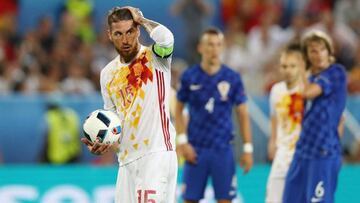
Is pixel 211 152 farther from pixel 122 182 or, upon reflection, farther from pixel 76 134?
pixel 76 134

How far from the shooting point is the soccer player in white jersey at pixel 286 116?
12.2m

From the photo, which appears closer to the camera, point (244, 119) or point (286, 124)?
point (286, 124)

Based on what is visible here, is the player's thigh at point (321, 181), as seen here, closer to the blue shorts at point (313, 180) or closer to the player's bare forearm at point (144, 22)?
the blue shorts at point (313, 180)

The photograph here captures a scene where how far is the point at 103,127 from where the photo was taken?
30.8 ft

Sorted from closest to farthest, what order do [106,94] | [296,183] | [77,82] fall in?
[106,94] → [296,183] → [77,82]

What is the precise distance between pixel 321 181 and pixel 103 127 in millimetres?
2594

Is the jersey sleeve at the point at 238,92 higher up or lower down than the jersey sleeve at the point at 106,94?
higher up

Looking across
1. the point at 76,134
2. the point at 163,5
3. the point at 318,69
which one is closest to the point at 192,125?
the point at 318,69

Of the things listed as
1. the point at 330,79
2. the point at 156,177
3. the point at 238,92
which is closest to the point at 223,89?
the point at 238,92

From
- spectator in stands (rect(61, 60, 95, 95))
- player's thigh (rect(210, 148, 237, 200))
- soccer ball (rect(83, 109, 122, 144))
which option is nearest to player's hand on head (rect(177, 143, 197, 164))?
player's thigh (rect(210, 148, 237, 200))

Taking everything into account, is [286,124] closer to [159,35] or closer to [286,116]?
[286,116]

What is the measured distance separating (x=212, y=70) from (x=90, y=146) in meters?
3.33

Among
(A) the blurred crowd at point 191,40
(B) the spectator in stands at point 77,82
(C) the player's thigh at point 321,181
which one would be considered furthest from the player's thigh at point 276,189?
(B) the spectator in stands at point 77,82

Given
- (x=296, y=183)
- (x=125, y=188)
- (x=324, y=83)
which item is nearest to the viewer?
(x=125, y=188)
